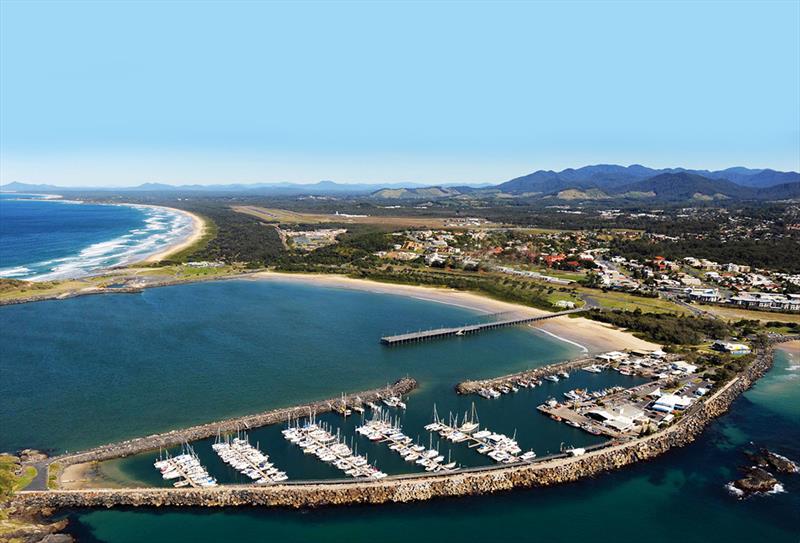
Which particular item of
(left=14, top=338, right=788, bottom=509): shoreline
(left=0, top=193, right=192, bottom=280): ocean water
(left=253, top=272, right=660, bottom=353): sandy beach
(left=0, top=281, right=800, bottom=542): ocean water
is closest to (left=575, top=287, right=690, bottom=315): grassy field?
(left=253, top=272, right=660, bottom=353): sandy beach

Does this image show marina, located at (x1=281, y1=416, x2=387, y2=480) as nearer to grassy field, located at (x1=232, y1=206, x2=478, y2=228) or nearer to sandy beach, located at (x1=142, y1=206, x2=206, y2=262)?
sandy beach, located at (x1=142, y1=206, x2=206, y2=262)

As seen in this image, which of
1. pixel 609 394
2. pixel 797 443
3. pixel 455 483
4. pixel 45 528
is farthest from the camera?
pixel 609 394

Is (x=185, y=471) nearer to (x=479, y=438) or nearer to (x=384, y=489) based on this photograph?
(x=384, y=489)

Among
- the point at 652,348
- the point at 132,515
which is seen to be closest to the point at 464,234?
the point at 652,348

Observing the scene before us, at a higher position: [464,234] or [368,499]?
[464,234]

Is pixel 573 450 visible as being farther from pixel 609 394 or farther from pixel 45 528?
pixel 45 528
